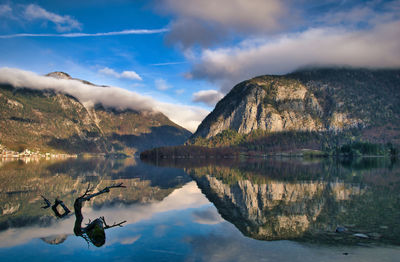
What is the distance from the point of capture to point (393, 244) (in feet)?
61.0

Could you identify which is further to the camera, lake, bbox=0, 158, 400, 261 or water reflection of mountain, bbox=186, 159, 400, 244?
water reflection of mountain, bbox=186, 159, 400, 244

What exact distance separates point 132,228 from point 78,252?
6.29m

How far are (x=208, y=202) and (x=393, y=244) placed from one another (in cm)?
2136

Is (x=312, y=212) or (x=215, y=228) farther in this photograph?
(x=312, y=212)

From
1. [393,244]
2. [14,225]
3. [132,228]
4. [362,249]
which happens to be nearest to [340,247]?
[362,249]

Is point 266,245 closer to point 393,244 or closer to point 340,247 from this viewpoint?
point 340,247

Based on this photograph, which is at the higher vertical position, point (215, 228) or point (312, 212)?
point (312, 212)

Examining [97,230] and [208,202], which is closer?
[97,230]

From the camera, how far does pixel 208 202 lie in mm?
36375

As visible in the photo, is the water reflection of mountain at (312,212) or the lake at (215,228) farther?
the water reflection of mountain at (312,212)

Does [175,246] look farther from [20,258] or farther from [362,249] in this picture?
[362,249]

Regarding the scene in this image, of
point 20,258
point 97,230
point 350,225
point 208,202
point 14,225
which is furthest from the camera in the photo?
point 208,202

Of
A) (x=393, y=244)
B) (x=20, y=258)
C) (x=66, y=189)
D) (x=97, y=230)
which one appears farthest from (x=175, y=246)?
(x=66, y=189)

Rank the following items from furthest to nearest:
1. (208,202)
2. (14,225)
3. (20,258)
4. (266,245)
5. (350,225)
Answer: (208,202), (14,225), (350,225), (266,245), (20,258)
